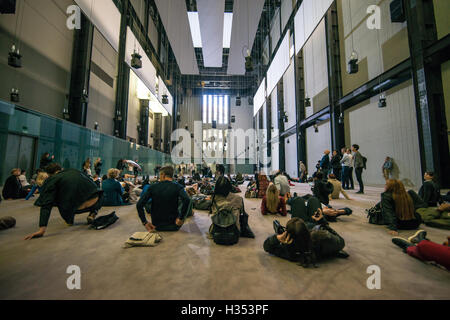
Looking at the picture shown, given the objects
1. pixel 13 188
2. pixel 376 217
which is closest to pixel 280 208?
pixel 376 217

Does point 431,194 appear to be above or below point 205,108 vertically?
below

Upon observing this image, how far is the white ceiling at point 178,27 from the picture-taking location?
11531mm

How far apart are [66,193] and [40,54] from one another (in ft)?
25.2

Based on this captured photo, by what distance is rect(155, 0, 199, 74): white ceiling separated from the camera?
11531 mm

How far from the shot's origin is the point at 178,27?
1334 cm

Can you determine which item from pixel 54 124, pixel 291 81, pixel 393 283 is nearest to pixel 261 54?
pixel 291 81

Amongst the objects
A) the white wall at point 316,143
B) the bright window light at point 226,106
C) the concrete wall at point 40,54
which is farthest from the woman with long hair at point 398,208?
the bright window light at point 226,106

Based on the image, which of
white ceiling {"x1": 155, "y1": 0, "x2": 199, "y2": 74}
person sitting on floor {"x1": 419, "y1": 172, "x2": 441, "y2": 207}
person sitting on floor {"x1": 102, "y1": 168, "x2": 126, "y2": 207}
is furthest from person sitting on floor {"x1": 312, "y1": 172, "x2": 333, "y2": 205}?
white ceiling {"x1": 155, "y1": 0, "x2": 199, "y2": 74}

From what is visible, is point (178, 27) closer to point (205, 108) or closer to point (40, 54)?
point (40, 54)

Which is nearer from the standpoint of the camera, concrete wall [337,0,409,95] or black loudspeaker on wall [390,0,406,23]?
black loudspeaker on wall [390,0,406,23]

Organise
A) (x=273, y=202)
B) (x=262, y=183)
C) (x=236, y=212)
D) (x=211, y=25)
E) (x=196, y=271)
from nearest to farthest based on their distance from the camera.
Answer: (x=196, y=271) < (x=236, y=212) < (x=273, y=202) < (x=262, y=183) < (x=211, y=25)

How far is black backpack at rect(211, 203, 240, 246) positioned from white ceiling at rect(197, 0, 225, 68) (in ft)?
41.2

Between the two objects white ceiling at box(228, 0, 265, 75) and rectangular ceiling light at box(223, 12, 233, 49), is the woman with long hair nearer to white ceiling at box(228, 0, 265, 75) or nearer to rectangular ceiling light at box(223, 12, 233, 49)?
white ceiling at box(228, 0, 265, 75)

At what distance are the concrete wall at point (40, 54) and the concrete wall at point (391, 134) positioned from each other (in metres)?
12.8
